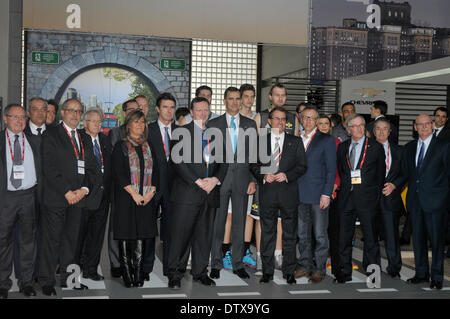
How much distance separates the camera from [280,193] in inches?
186

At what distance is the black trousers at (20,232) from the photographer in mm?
4121

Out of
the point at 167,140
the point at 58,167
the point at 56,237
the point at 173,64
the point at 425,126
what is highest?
the point at 173,64

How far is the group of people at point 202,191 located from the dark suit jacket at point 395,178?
1 centimetres

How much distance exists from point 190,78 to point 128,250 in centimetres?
738

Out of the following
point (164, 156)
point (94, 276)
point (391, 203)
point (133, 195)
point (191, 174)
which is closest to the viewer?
point (133, 195)

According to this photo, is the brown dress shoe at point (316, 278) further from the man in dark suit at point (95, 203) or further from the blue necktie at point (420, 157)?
the man in dark suit at point (95, 203)

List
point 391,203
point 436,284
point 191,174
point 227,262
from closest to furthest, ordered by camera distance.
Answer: point 191,174
point 436,284
point 391,203
point 227,262

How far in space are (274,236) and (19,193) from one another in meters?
2.19

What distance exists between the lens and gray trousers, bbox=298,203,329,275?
4824mm

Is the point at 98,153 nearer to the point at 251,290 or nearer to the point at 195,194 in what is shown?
the point at 195,194

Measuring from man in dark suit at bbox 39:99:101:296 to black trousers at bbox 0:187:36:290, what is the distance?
10cm

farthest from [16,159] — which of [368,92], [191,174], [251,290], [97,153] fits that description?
[368,92]

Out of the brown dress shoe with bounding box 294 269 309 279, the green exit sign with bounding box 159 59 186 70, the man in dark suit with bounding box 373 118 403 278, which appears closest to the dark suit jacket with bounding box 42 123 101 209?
the brown dress shoe with bounding box 294 269 309 279

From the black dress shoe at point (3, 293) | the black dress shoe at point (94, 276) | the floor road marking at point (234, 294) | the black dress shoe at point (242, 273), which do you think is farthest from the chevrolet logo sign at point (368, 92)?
the black dress shoe at point (3, 293)
